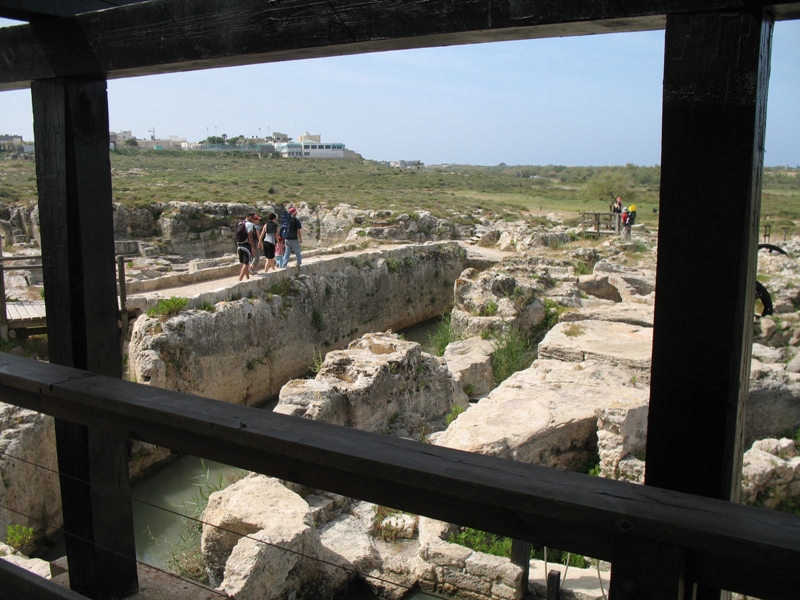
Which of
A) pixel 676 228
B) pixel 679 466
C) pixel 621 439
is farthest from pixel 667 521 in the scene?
pixel 621 439

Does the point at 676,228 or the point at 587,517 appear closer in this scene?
the point at 587,517

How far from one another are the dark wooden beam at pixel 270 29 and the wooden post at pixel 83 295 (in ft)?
0.52

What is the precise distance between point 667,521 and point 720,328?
16.8 inches

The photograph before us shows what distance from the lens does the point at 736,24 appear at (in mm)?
1426

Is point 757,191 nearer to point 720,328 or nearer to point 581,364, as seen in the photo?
point 720,328

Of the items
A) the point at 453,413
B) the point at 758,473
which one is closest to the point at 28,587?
the point at 758,473

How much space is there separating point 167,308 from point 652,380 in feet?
38.5

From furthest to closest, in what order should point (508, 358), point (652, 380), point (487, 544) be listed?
1. point (508, 358)
2. point (487, 544)
3. point (652, 380)

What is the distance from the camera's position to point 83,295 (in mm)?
2584

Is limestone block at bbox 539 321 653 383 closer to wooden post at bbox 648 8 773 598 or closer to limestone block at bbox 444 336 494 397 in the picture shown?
limestone block at bbox 444 336 494 397

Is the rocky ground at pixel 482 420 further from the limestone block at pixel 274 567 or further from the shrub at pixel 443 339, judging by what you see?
the shrub at pixel 443 339

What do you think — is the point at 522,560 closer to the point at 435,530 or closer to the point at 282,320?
the point at 435,530

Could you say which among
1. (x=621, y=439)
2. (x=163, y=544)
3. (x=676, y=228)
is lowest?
(x=163, y=544)

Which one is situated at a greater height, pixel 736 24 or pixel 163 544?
pixel 736 24
